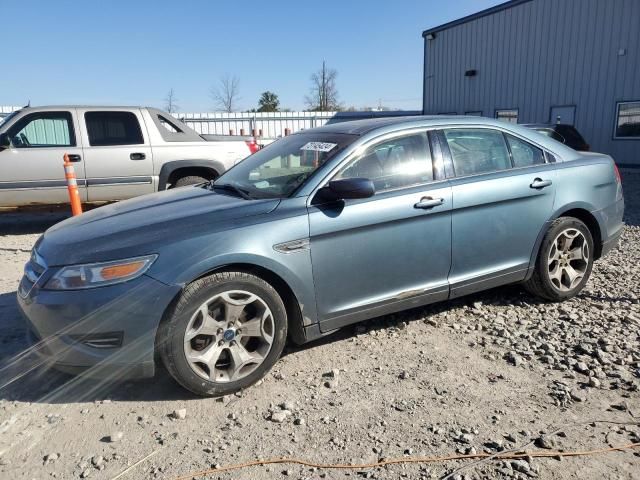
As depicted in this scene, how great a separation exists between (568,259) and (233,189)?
2.82 m

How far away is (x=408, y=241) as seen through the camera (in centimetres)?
334

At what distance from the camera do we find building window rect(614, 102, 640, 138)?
49.4 feet

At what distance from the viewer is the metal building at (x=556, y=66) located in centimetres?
1519

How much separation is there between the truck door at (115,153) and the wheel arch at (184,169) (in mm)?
189

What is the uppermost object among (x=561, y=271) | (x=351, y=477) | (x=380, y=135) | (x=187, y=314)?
(x=380, y=135)

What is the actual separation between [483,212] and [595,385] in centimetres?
134

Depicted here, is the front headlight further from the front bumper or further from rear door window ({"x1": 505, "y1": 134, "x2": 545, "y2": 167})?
rear door window ({"x1": 505, "y1": 134, "x2": 545, "y2": 167})

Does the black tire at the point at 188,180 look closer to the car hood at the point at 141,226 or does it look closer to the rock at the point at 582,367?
the car hood at the point at 141,226

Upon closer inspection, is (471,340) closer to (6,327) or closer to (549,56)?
(6,327)

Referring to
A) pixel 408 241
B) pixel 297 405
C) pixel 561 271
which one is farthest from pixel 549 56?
pixel 297 405

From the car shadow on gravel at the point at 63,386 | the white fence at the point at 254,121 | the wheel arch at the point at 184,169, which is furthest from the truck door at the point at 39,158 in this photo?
the white fence at the point at 254,121

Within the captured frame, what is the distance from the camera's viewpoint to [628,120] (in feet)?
50.1

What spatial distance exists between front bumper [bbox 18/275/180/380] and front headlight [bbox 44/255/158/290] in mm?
35

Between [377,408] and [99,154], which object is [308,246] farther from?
[99,154]
